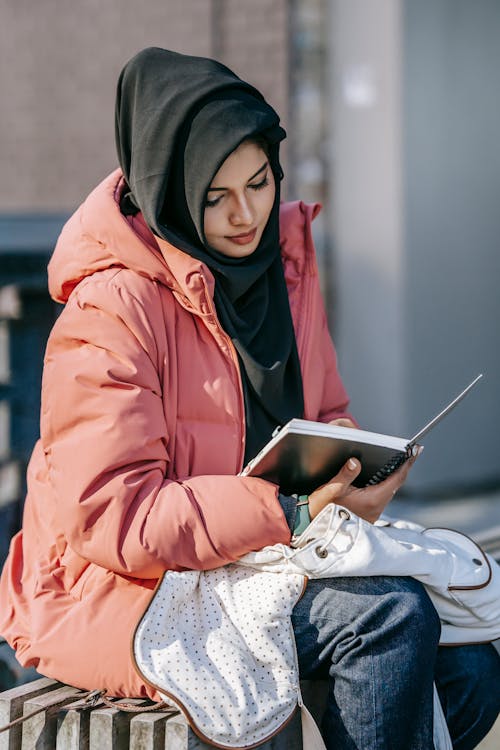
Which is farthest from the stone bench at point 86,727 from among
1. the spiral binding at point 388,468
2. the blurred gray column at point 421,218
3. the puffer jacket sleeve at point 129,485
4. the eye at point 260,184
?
the blurred gray column at point 421,218

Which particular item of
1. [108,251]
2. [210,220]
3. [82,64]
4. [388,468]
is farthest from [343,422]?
[82,64]

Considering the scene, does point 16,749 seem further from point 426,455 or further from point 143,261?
point 426,455

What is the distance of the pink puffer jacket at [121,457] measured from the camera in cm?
176

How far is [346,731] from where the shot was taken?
1.79 metres

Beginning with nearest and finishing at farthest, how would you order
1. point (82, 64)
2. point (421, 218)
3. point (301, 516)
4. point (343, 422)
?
point (301, 516) → point (343, 422) → point (421, 218) → point (82, 64)

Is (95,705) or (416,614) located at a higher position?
(416,614)

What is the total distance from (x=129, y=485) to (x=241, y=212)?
60 cm

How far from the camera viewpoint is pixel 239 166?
1.96 meters

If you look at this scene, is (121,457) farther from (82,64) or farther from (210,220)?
(82,64)

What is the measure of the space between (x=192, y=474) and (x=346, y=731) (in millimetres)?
→ 541

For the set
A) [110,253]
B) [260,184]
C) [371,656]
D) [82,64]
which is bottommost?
[371,656]

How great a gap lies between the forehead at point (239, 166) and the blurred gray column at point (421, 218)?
357 cm

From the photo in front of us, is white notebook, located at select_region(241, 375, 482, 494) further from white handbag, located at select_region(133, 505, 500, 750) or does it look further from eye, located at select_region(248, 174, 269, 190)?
eye, located at select_region(248, 174, 269, 190)

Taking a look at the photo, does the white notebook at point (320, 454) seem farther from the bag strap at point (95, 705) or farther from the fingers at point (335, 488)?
the bag strap at point (95, 705)
